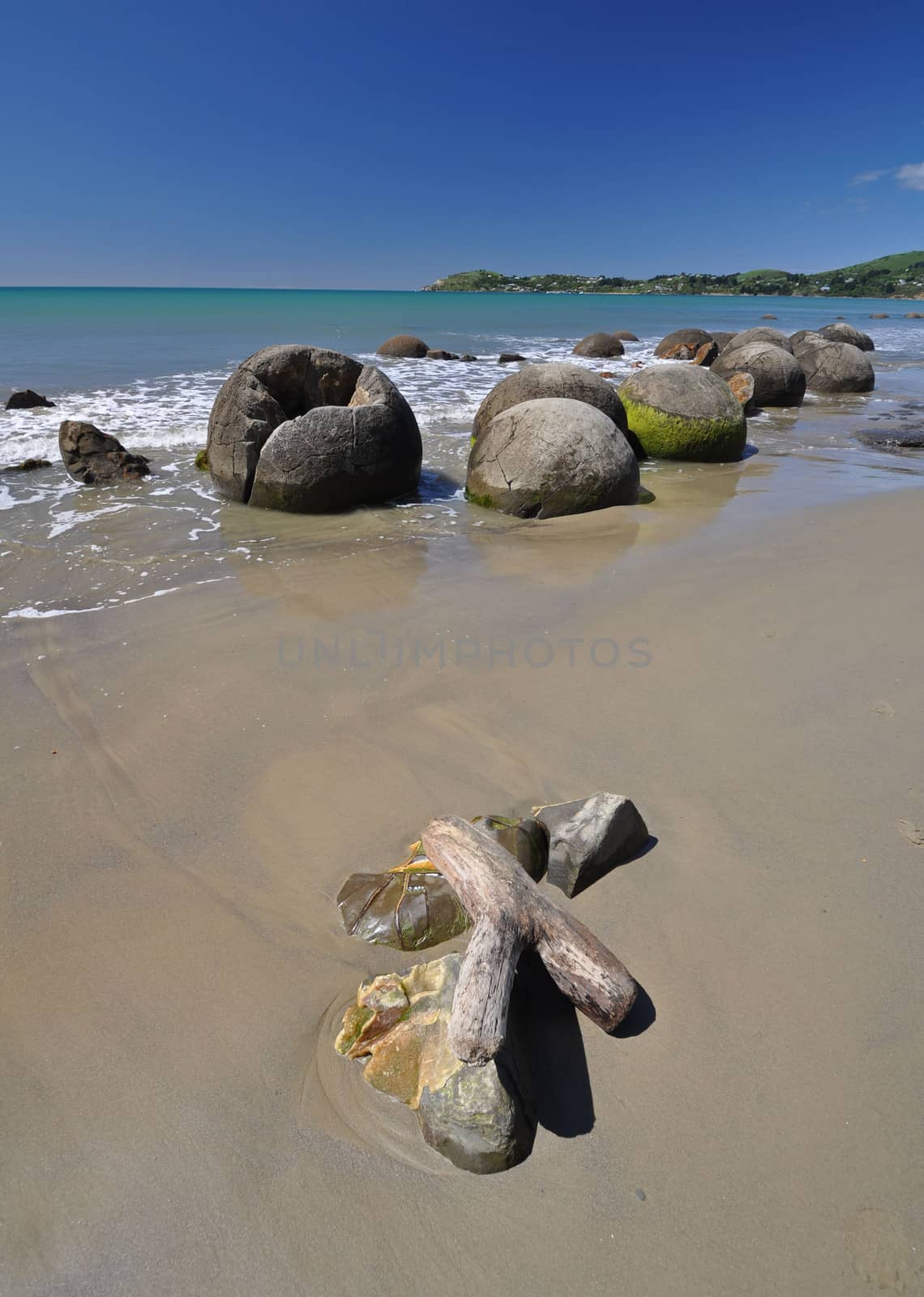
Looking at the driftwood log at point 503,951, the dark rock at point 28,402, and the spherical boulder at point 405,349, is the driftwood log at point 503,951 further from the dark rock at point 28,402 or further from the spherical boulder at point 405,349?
the spherical boulder at point 405,349

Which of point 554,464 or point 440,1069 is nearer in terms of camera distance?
point 440,1069

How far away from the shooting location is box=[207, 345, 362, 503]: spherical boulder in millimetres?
6766

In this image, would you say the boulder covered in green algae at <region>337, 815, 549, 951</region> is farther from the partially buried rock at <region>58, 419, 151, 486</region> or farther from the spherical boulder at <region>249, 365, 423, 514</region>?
the partially buried rock at <region>58, 419, 151, 486</region>

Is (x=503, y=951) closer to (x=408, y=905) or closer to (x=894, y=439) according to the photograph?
(x=408, y=905)

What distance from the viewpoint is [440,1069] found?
171 cm

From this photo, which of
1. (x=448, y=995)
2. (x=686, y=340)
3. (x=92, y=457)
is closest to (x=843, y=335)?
(x=686, y=340)

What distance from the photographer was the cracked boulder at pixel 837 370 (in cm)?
1525

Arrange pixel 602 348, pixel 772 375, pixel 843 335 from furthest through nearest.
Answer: pixel 602 348 → pixel 843 335 → pixel 772 375

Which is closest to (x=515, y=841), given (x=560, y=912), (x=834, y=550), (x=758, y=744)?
(x=560, y=912)

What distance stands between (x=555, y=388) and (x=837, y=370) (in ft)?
34.1

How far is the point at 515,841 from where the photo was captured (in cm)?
246

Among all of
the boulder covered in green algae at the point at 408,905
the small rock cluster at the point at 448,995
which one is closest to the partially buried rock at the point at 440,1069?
the small rock cluster at the point at 448,995

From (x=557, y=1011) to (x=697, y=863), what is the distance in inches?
30.5

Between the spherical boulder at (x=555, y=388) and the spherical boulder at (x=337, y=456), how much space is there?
152 cm
